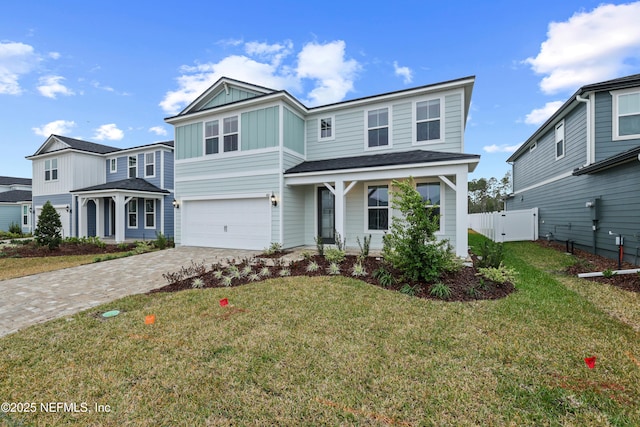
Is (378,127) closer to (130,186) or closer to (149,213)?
(130,186)

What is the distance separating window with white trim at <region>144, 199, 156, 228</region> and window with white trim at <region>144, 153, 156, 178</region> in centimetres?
157

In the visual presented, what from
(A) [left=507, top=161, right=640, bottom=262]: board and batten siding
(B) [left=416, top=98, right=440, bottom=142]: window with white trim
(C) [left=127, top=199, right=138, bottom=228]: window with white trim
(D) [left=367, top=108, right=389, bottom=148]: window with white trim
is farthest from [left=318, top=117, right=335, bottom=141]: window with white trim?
(C) [left=127, top=199, right=138, bottom=228]: window with white trim

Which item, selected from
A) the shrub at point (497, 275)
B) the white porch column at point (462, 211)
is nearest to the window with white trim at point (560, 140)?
the white porch column at point (462, 211)

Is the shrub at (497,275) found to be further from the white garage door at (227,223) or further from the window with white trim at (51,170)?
the window with white trim at (51,170)

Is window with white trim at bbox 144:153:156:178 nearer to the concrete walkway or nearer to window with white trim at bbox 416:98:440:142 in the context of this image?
the concrete walkway

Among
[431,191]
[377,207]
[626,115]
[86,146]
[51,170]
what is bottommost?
[377,207]

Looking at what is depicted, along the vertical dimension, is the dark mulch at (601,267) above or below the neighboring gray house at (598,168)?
below

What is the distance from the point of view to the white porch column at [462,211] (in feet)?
24.8

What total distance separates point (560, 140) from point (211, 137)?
14.3 metres

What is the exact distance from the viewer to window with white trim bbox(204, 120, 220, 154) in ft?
36.2

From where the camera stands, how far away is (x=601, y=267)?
705cm

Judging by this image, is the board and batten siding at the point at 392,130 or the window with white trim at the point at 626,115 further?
the board and batten siding at the point at 392,130

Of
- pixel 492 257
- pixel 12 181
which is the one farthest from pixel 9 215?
pixel 492 257

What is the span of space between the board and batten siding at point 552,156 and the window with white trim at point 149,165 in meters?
19.8
